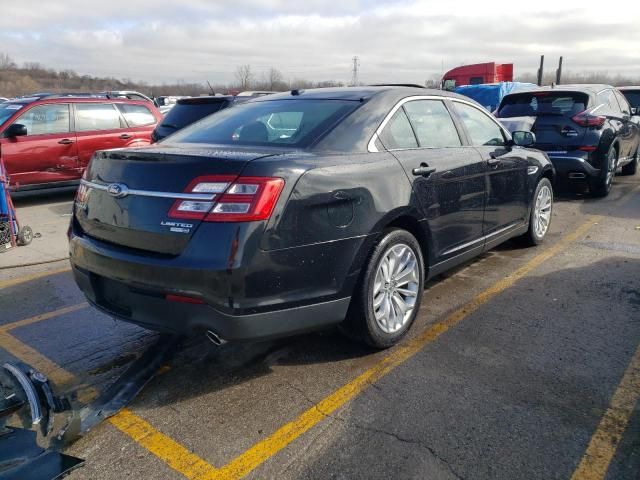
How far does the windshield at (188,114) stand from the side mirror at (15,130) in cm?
236

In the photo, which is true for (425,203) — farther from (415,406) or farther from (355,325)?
(415,406)

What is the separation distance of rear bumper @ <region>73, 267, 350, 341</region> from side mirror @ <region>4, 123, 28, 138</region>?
6.63 m

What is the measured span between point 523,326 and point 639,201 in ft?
19.9

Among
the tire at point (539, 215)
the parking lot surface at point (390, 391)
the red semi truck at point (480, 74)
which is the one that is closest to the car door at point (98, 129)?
the parking lot surface at point (390, 391)

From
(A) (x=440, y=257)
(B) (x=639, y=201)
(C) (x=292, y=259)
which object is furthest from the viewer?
(B) (x=639, y=201)

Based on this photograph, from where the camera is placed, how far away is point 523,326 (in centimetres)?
387

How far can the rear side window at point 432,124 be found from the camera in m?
3.92

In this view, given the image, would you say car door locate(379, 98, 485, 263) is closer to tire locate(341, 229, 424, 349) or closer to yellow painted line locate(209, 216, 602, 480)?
tire locate(341, 229, 424, 349)

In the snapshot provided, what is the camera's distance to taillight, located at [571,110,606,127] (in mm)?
8141

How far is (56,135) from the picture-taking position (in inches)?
363

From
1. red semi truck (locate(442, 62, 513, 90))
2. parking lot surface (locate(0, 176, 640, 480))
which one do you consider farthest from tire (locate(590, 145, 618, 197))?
red semi truck (locate(442, 62, 513, 90))

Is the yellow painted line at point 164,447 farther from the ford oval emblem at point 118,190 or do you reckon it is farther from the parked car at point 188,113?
the parked car at point 188,113

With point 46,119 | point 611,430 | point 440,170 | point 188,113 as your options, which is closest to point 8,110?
point 46,119

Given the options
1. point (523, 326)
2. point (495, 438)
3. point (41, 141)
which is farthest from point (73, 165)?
point (495, 438)
